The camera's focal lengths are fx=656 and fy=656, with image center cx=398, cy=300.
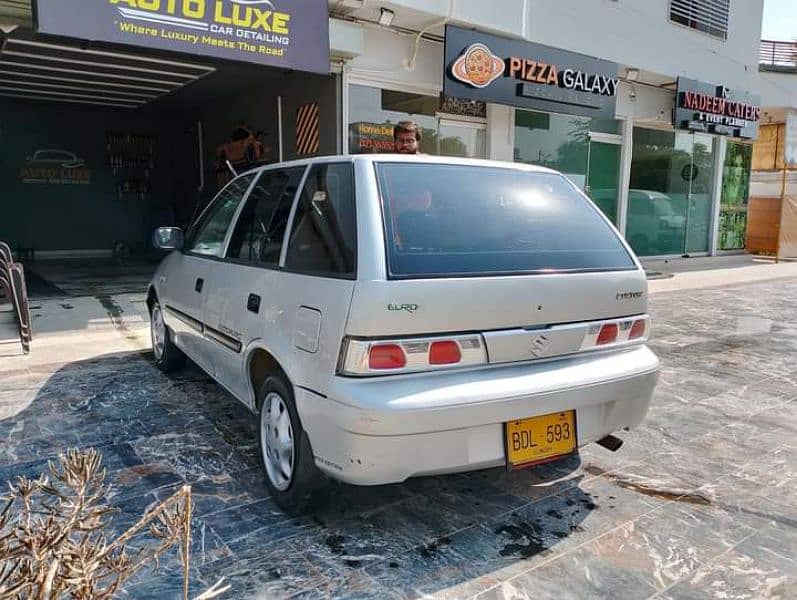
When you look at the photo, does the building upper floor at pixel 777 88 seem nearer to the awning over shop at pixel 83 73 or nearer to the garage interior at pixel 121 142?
the garage interior at pixel 121 142

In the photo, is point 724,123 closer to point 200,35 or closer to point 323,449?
point 200,35

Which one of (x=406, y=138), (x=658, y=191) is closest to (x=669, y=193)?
(x=658, y=191)

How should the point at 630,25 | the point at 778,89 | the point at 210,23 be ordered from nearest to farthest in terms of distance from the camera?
the point at 210,23, the point at 630,25, the point at 778,89

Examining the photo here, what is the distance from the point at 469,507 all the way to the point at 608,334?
1068mm

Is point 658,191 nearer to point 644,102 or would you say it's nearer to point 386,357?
point 644,102

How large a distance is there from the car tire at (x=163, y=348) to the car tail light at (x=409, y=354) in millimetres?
2846

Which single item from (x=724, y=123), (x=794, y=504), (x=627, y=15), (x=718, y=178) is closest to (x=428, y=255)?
(x=794, y=504)

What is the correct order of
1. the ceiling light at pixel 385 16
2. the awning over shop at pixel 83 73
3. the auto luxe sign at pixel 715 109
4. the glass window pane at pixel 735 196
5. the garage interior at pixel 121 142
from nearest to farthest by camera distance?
the awning over shop at pixel 83 73 < the ceiling light at pixel 385 16 < the garage interior at pixel 121 142 < the auto luxe sign at pixel 715 109 < the glass window pane at pixel 735 196

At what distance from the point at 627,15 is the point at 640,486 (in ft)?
37.6

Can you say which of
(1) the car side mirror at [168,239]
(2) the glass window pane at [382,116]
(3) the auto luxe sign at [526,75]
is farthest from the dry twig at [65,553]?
(3) the auto luxe sign at [526,75]

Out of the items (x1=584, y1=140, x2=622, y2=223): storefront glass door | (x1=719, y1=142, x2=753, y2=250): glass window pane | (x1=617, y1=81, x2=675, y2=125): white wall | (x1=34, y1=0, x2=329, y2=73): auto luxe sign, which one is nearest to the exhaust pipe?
(x1=34, y1=0, x2=329, y2=73): auto luxe sign

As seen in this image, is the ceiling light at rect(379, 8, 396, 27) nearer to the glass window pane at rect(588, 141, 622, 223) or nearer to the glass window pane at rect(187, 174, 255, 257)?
the glass window pane at rect(187, 174, 255, 257)

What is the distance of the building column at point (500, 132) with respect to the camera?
36.5 ft

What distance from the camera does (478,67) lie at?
968 cm
